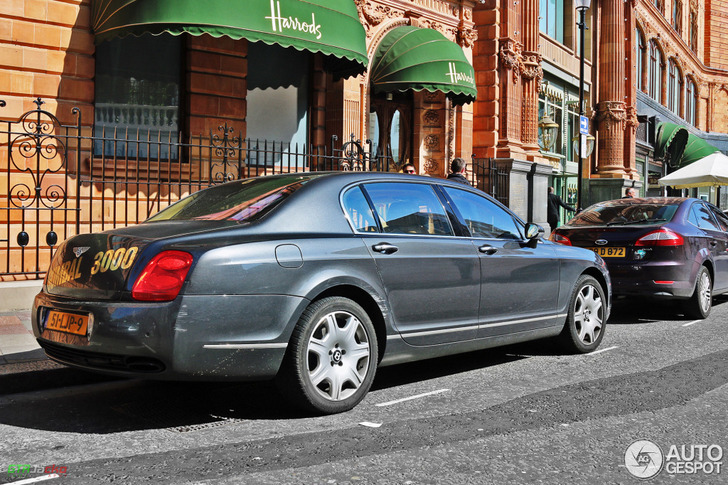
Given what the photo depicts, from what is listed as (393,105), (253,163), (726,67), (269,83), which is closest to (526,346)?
(253,163)

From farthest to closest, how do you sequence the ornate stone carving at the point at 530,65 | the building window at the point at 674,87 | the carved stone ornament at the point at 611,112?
the building window at the point at 674,87, the carved stone ornament at the point at 611,112, the ornate stone carving at the point at 530,65

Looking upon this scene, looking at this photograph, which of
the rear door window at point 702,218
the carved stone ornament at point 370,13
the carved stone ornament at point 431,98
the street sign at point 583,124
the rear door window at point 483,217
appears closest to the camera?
the rear door window at point 483,217

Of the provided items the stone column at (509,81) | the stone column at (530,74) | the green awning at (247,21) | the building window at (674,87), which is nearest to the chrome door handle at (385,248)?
the green awning at (247,21)

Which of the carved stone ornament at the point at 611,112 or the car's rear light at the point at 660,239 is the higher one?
the carved stone ornament at the point at 611,112

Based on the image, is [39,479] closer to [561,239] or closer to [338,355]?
[338,355]

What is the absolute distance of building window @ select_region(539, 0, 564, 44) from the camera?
79.5 feet

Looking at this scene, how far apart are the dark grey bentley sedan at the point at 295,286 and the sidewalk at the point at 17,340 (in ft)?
3.70

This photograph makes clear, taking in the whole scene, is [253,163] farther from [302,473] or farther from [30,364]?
[302,473]

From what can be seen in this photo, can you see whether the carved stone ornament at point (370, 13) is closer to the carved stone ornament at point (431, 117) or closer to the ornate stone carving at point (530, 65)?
the carved stone ornament at point (431, 117)

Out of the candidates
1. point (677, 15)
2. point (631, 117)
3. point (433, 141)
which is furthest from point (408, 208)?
point (677, 15)

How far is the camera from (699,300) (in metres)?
9.35

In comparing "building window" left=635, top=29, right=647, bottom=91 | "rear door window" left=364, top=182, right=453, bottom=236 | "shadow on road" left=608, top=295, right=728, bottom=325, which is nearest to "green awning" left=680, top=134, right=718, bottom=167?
"building window" left=635, top=29, right=647, bottom=91

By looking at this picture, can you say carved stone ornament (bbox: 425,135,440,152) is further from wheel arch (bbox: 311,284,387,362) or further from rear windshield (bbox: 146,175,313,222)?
wheel arch (bbox: 311,284,387,362)

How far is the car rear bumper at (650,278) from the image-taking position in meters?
8.88
